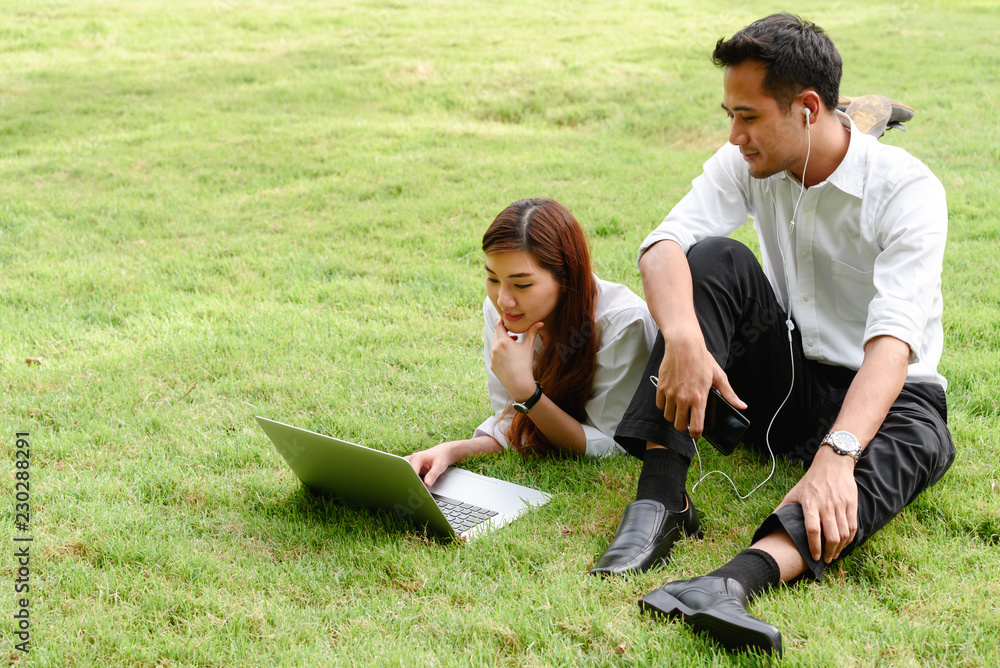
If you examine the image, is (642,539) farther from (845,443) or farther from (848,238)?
(848,238)

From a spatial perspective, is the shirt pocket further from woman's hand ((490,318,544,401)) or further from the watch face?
woman's hand ((490,318,544,401))

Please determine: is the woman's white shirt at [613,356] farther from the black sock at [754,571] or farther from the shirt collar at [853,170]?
the black sock at [754,571]

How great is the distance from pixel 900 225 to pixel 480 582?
68.5 inches

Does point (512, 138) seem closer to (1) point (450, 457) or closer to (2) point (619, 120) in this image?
(2) point (619, 120)

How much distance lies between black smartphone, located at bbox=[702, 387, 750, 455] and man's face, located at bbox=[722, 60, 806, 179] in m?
0.82

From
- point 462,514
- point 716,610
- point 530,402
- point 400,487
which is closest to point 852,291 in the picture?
point 530,402

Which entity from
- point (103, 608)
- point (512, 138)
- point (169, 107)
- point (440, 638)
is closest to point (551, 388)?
point (440, 638)

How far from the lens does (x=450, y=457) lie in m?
3.44

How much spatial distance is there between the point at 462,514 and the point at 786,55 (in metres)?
1.91

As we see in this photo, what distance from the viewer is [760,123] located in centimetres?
282

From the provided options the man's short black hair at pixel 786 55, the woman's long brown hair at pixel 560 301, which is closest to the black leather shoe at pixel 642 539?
the woman's long brown hair at pixel 560 301

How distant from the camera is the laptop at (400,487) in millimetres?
2646

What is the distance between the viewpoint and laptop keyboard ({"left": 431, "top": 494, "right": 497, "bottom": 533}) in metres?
3.01

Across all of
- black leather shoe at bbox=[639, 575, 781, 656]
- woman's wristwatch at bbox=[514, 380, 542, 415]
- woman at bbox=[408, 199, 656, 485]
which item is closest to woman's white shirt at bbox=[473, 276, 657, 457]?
woman at bbox=[408, 199, 656, 485]
